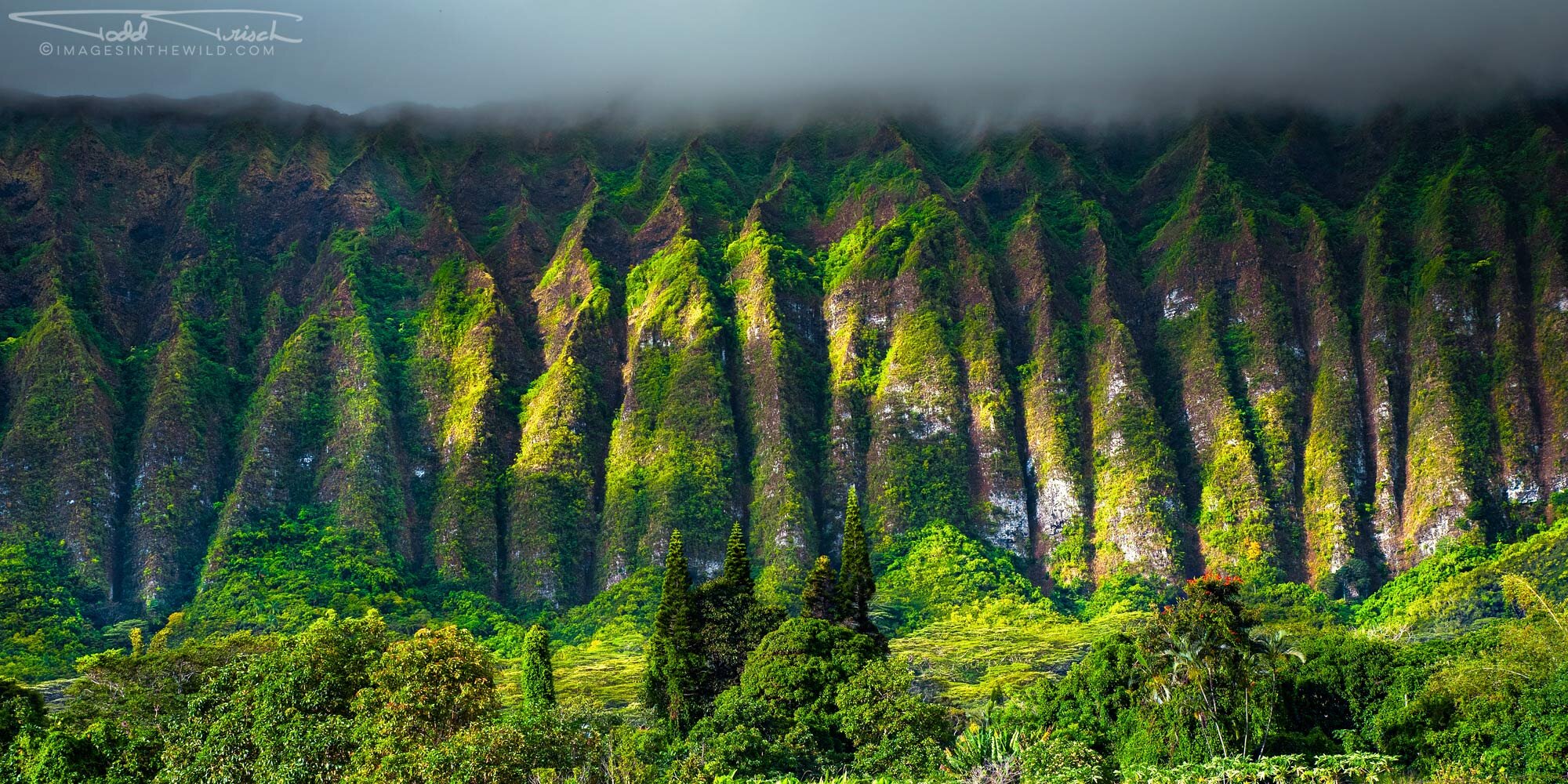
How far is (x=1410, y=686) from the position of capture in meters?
63.2

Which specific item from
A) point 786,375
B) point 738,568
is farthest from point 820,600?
point 786,375

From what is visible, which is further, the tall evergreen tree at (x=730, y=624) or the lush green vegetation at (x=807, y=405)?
the lush green vegetation at (x=807, y=405)

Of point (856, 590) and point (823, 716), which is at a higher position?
point (856, 590)

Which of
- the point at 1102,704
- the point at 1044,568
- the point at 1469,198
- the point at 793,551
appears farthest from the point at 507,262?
the point at 1102,704

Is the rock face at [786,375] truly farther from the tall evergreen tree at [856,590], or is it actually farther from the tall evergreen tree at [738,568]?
the tall evergreen tree at [856,590]

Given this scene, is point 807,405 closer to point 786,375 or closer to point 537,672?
point 786,375

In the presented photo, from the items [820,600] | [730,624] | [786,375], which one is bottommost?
[730,624]

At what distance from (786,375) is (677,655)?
95.5 meters

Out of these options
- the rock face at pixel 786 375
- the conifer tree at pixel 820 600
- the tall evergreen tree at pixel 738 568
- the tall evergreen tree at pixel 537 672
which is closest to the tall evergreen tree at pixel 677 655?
the tall evergreen tree at pixel 738 568

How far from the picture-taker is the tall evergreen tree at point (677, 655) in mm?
75500

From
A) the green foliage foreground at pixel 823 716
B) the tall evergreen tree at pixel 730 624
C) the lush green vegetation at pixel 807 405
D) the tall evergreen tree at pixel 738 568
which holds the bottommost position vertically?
the green foliage foreground at pixel 823 716

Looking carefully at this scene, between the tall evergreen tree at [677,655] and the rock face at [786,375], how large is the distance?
62.8 meters

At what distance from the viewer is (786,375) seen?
170 meters

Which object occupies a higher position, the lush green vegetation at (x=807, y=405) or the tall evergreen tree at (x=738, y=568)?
the lush green vegetation at (x=807, y=405)
